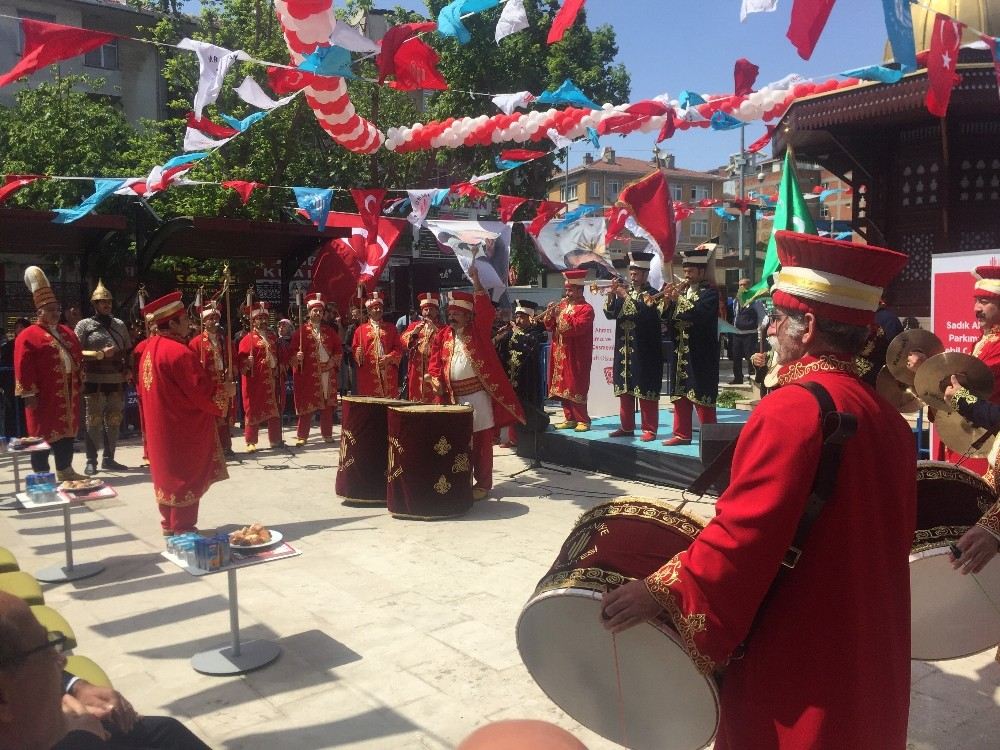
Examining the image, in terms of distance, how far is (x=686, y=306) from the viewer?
8.23 meters

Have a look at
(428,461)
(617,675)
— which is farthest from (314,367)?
(617,675)

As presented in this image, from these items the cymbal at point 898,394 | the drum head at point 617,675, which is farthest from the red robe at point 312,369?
the drum head at point 617,675

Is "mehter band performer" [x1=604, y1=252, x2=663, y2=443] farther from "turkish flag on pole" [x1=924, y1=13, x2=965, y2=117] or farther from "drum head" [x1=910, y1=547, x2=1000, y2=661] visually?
"drum head" [x1=910, y1=547, x2=1000, y2=661]

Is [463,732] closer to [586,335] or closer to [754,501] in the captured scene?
[754,501]

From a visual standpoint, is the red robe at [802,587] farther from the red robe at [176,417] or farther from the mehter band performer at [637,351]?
the mehter band performer at [637,351]

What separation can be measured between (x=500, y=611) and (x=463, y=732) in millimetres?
1375

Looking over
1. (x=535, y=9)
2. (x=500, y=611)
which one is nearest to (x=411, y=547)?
(x=500, y=611)

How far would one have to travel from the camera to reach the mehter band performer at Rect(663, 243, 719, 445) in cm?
817

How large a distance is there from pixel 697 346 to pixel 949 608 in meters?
5.39

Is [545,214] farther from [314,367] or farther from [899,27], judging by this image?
[899,27]

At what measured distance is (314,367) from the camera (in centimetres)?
1082

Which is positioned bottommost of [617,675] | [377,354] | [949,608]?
[949,608]

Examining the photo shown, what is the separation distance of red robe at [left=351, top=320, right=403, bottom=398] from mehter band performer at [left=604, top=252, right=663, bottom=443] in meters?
3.08

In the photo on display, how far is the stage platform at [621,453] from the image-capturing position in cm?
775
